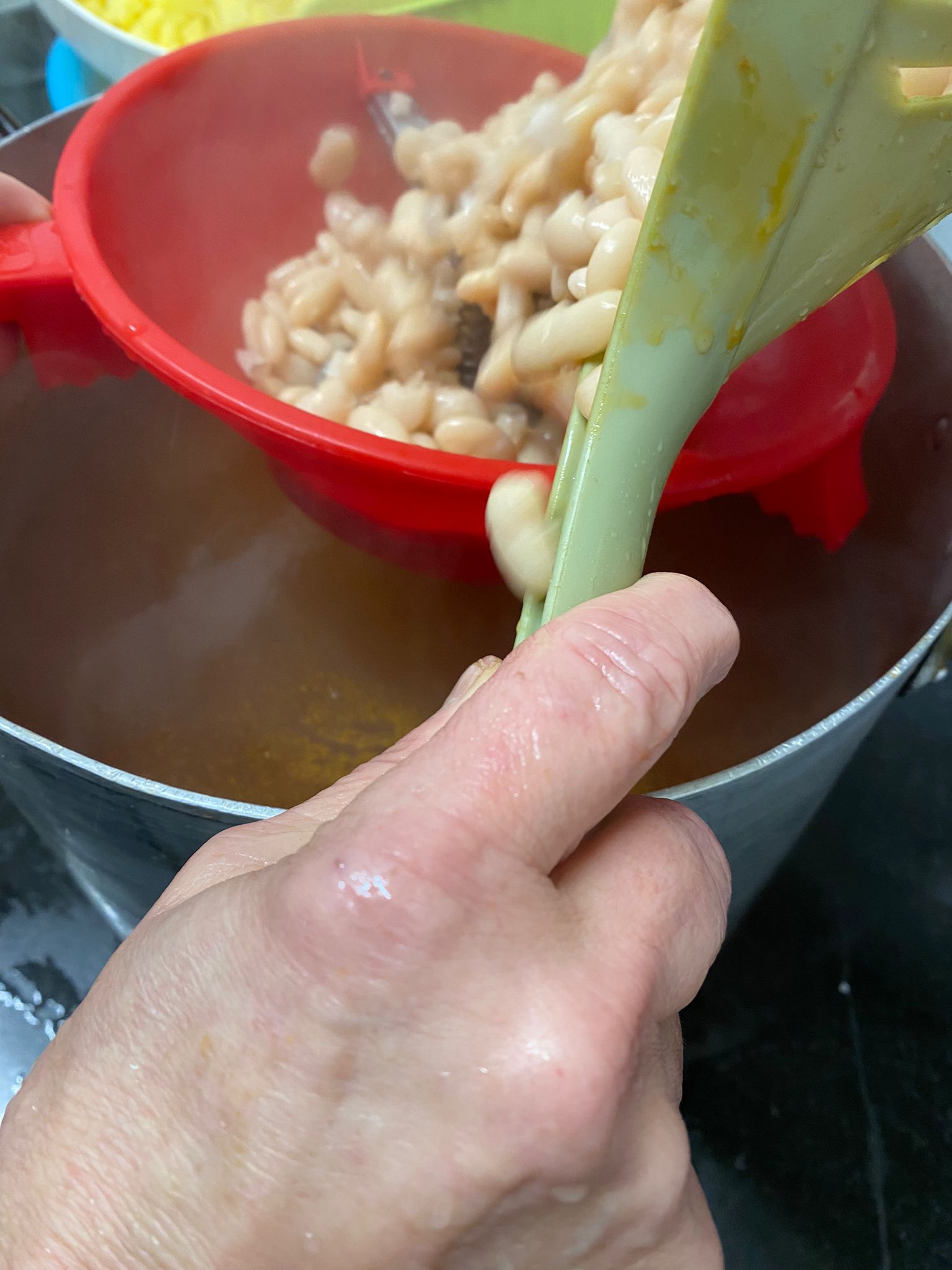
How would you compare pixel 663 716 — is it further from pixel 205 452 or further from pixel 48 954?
→ pixel 205 452

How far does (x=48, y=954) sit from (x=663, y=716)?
0.63 meters

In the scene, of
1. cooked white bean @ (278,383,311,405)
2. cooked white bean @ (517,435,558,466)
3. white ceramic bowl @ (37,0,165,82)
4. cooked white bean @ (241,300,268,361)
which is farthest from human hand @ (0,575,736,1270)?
white ceramic bowl @ (37,0,165,82)

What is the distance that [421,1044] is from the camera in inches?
9.7

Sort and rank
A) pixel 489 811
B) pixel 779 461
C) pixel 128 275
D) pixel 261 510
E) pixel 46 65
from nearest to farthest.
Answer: pixel 489 811
pixel 779 461
pixel 128 275
pixel 261 510
pixel 46 65

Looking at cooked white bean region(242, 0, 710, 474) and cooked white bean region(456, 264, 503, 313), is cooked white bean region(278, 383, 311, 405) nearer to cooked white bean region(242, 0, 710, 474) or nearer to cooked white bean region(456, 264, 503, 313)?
cooked white bean region(242, 0, 710, 474)

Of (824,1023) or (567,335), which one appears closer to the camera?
(567,335)

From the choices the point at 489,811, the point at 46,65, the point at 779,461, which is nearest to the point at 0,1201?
the point at 489,811

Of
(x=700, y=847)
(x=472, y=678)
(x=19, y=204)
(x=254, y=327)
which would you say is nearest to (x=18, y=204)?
(x=19, y=204)

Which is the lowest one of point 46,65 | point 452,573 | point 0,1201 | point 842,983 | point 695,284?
point 842,983

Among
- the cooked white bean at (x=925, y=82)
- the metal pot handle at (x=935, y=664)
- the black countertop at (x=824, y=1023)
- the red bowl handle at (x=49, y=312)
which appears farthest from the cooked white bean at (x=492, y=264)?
the black countertop at (x=824, y=1023)

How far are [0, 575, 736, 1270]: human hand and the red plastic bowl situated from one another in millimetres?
276

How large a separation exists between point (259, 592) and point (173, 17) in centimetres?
57

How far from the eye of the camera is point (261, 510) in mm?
889

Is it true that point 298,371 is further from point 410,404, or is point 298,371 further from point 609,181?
point 609,181
